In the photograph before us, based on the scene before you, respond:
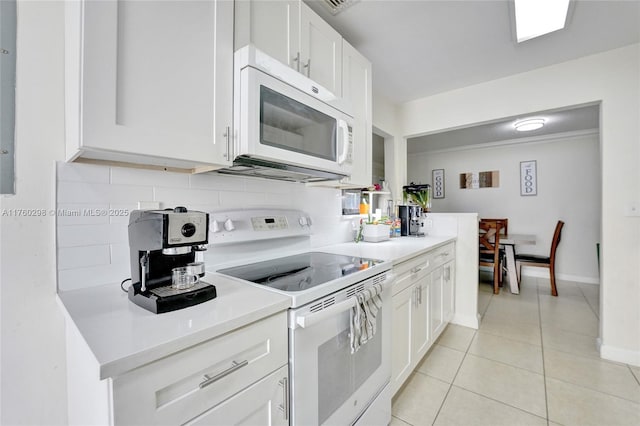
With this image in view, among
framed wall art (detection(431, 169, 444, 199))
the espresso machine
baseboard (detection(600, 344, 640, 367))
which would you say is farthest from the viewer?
framed wall art (detection(431, 169, 444, 199))

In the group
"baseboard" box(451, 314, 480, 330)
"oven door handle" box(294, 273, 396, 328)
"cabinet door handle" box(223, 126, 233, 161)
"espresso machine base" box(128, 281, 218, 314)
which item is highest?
"cabinet door handle" box(223, 126, 233, 161)

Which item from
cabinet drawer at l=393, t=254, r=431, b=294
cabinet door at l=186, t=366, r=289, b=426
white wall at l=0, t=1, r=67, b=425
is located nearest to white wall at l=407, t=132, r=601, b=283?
cabinet drawer at l=393, t=254, r=431, b=294

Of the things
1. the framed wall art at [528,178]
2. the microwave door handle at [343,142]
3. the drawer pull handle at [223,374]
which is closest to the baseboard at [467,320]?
the microwave door handle at [343,142]

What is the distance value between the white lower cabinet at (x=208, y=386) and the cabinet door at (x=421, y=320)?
3.95 feet

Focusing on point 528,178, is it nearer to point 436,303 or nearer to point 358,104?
point 436,303

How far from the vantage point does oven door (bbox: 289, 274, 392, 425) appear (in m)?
0.93

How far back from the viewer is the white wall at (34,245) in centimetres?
88

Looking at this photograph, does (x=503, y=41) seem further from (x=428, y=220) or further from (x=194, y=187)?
(x=194, y=187)

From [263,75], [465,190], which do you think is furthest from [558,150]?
[263,75]

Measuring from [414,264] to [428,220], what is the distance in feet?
4.41

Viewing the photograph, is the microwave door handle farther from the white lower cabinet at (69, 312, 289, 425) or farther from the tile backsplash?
the white lower cabinet at (69, 312, 289, 425)

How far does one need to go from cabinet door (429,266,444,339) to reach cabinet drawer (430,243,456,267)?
6 cm

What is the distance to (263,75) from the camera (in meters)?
1.10

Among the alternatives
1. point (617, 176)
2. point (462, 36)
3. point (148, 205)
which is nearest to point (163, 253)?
point (148, 205)
